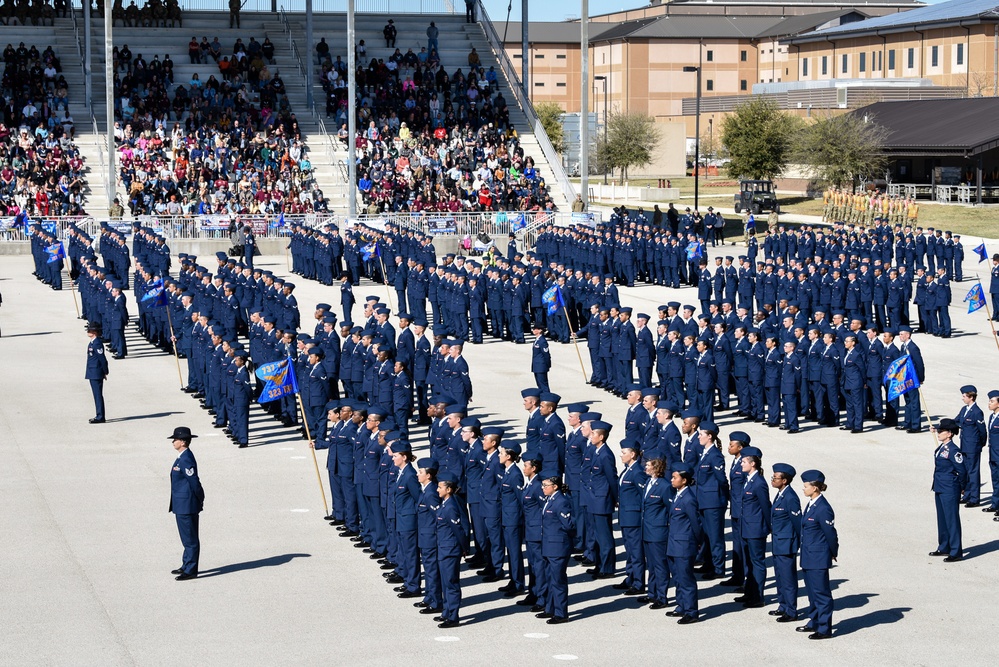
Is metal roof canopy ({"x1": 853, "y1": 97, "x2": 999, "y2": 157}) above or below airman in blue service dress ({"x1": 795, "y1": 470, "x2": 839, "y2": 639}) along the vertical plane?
above

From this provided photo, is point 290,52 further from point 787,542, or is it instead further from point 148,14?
point 787,542

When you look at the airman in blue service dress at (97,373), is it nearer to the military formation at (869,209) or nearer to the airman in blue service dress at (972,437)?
the airman in blue service dress at (972,437)

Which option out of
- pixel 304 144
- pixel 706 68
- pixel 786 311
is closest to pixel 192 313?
pixel 786 311

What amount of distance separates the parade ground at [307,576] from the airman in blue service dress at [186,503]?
0.19 metres

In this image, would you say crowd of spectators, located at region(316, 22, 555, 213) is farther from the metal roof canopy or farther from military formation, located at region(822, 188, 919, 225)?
the metal roof canopy

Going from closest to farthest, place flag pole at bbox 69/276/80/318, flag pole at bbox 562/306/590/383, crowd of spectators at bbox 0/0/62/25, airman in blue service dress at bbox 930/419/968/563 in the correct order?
airman in blue service dress at bbox 930/419/968/563 → flag pole at bbox 562/306/590/383 → flag pole at bbox 69/276/80/318 → crowd of spectators at bbox 0/0/62/25

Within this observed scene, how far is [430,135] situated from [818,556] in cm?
3629

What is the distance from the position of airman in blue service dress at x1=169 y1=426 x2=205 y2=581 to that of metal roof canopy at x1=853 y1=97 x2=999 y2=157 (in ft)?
152

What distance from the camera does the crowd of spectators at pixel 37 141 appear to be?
4053cm

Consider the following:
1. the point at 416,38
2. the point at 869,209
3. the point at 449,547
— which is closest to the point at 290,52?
the point at 416,38

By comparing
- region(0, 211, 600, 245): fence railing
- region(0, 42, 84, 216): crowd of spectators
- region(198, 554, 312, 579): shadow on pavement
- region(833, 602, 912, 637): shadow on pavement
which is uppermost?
region(0, 42, 84, 216): crowd of spectators

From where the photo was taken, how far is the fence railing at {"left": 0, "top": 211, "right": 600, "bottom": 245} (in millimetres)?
38969

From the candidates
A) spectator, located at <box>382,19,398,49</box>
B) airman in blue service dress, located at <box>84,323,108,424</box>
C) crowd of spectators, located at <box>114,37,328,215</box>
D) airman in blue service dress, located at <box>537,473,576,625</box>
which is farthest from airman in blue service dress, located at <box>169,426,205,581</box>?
spectator, located at <box>382,19,398,49</box>

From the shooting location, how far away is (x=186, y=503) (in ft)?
43.6
